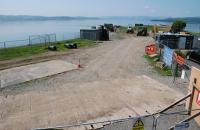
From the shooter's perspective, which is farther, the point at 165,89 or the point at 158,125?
the point at 165,89

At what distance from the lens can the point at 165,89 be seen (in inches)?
683

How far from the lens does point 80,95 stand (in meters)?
15.9

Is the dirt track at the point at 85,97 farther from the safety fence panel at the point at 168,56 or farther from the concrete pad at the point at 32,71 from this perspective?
the safety fence panel at the point at 168,56

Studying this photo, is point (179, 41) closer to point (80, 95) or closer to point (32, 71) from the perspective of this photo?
point (32, 71)

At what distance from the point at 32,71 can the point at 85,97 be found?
329 inches

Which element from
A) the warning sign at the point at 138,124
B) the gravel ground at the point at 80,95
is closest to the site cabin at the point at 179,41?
the gravel ground at the point at 80,95

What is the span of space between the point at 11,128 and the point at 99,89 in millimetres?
6813

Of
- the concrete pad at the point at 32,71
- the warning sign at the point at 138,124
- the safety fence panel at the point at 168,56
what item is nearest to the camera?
the warning sign at the point at 138,124

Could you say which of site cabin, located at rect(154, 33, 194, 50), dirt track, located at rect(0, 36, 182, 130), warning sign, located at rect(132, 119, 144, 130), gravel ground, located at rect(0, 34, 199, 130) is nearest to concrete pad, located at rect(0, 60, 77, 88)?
gravel ground, located at rect(0, 34, 199, 130)

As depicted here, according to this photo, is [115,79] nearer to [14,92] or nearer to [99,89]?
[99,89]

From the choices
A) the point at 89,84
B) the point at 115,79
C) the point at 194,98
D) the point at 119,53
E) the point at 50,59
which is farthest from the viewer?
the point at 119,53

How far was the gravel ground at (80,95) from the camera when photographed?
12.8 metres

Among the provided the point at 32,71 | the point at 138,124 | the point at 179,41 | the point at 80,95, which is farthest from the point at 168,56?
the point at 138,124

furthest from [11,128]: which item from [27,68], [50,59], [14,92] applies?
[50,59]
